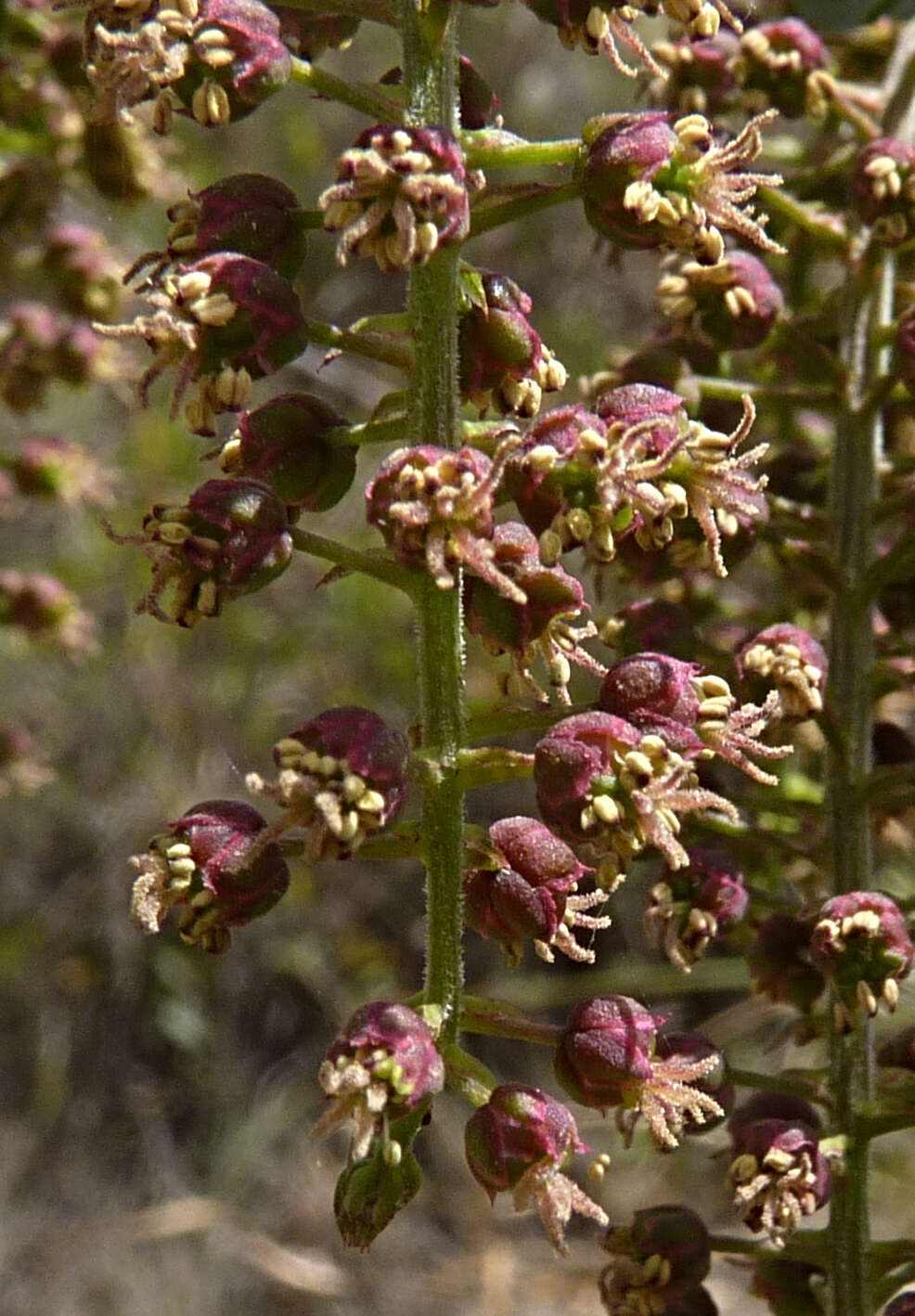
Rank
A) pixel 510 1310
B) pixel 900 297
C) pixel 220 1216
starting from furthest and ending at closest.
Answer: pixel 220 1216, pixel 510 1310, pixel 900 297

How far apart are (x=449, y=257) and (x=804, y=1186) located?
99 cm

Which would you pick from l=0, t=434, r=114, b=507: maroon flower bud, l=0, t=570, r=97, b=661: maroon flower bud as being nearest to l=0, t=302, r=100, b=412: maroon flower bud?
l=0, t=434, r=114, b=507: maroon flower bud

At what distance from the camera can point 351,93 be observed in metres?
1.51

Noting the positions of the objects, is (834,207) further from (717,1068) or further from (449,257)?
(717,1068)

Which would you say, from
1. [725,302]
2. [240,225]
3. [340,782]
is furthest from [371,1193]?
[725,302]

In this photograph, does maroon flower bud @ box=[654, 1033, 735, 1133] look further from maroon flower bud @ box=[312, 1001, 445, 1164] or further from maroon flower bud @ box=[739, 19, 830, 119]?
maroon flower bud @ box=[739, 19, 830, 119]

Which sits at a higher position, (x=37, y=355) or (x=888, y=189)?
(x=888, y=189)

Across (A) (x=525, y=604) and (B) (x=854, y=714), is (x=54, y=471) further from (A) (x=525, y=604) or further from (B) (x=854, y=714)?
(A) (x=525, y=604)

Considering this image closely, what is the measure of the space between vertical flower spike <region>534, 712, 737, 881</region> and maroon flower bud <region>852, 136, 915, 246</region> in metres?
0.87

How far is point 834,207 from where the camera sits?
7.43 feet

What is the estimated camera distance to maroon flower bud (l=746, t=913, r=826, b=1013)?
1925 millimetres

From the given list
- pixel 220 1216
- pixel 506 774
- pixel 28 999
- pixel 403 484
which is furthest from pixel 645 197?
pixel 28 999

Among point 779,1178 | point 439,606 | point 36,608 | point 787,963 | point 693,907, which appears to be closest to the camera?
point 439,606

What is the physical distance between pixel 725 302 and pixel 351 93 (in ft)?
2.19
